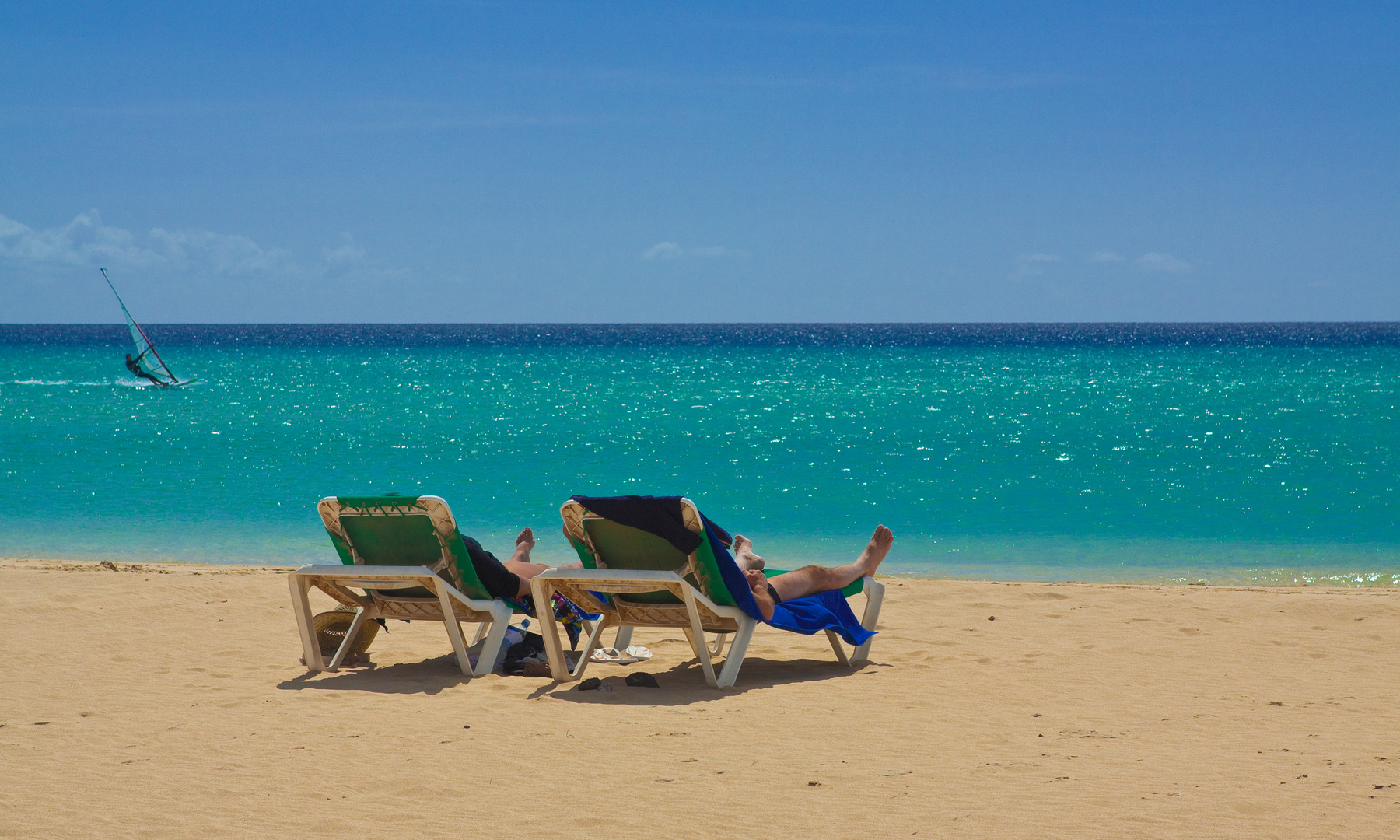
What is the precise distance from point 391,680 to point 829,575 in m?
2.27

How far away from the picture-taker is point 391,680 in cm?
602

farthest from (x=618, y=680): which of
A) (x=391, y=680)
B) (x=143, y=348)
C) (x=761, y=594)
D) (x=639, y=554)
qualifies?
(x=143, y=348)

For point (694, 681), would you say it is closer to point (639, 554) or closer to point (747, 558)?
point (747, 558)

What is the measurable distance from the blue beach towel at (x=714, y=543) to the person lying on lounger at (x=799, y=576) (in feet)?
0.16

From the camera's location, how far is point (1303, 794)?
12.8ft

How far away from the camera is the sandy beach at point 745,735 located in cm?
378

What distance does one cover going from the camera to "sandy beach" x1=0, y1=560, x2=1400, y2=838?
12.4 ft

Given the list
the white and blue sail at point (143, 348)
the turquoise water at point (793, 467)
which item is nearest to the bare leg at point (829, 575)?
the turquoise water at point (793, 467)

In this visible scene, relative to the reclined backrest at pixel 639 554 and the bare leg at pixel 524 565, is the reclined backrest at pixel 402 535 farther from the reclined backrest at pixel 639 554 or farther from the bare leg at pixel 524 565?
the reclined backrest at pixel 639 554

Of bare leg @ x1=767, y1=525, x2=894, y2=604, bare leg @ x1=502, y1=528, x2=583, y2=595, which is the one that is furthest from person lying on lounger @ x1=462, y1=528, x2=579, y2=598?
bare leg @ x1=767, y1=525, x2=894, y2=604

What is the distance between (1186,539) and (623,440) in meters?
13.6

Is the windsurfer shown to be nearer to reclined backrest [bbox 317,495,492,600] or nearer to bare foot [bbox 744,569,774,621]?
reclined backrest [bbox 317,495,492,600]

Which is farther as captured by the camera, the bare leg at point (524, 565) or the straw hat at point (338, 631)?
the straw hat at point (338, 631)

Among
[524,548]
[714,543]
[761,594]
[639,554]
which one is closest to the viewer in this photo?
[714,543]
